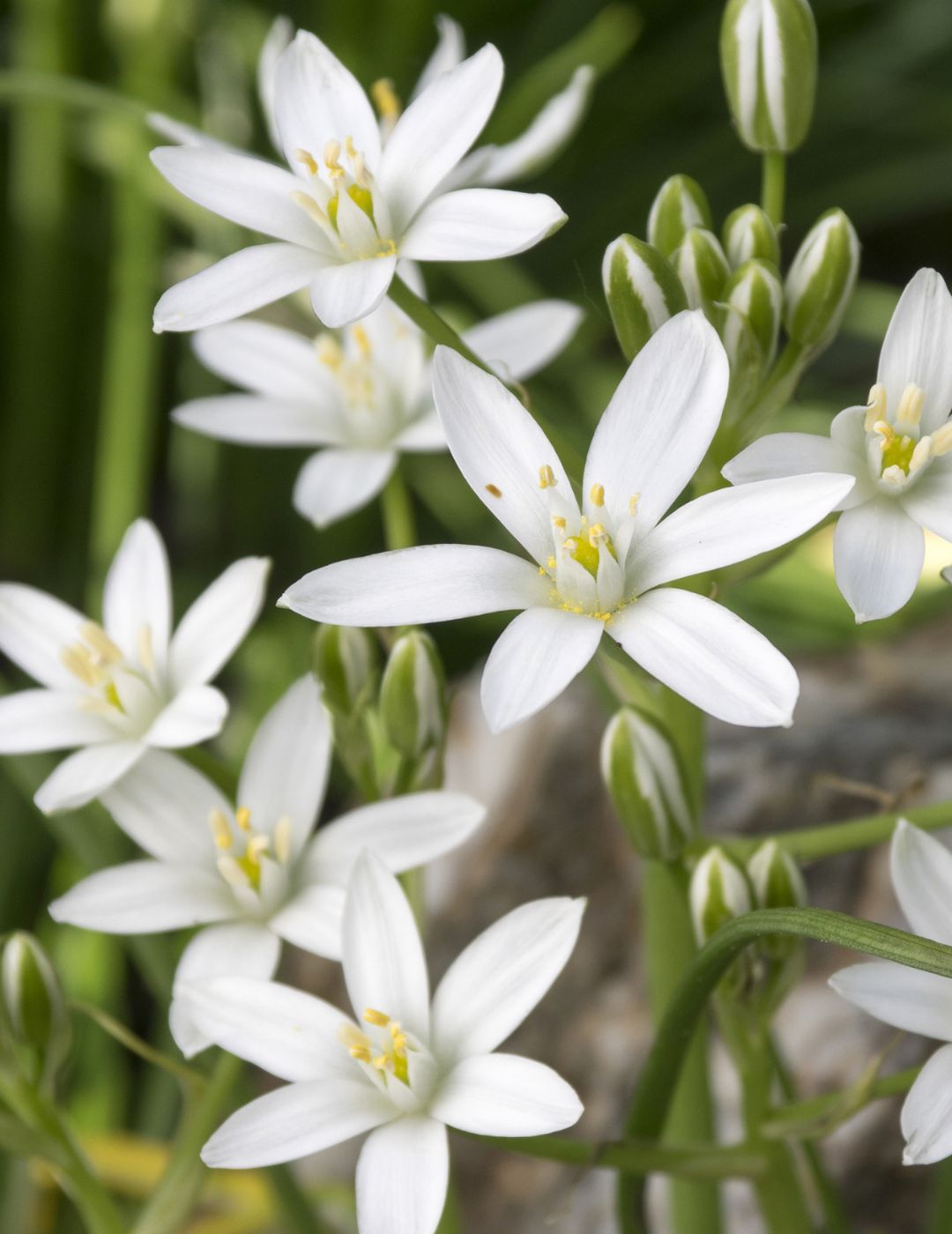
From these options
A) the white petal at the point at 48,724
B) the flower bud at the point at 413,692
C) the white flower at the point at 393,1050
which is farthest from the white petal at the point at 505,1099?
the white petal at the point at 48,724

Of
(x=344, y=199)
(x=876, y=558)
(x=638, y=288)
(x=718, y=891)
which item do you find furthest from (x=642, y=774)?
(x=344, y=199)

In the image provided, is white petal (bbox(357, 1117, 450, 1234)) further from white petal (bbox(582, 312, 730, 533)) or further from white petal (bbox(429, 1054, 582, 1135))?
white petal (bbox(582, 312, 730, 533))

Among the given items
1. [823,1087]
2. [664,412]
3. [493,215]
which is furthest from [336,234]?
[823,1087]

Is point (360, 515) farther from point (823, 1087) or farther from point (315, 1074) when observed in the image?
point (315, 1074)

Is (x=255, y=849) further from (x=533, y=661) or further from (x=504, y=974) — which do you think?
(x=533, y=661)

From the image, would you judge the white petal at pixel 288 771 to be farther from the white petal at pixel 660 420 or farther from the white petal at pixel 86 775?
the white petal at pixel 660 420

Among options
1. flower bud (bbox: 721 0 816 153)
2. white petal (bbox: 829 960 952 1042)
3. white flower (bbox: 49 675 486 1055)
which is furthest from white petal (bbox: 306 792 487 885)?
flower bud (bbox: 721 0 816 153)
